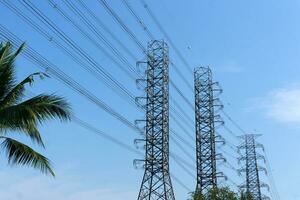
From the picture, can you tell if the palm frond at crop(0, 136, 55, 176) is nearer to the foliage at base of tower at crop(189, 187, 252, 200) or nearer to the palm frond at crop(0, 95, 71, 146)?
the palm frond at crop(0, 95, 71, 146)

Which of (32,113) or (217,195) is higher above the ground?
(217,195)

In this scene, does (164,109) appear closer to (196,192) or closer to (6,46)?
(196,192)

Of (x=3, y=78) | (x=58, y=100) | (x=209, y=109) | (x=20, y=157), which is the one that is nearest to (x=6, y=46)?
(x=3, y=78)

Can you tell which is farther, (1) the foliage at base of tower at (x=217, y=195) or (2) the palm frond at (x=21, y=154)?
(1) the foliage at base of tower at (x=217, y=195)

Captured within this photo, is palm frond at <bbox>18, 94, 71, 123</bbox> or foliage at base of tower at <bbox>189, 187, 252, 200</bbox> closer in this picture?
palm frond at <bbox>18, 94, 71, 123</bbox>

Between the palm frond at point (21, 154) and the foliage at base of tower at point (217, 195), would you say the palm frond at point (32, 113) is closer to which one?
the palm frond at point (21, 154)

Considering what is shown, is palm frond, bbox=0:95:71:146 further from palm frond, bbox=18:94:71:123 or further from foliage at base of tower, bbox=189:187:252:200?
foliage at base of tower, bbox=189:187:252:200

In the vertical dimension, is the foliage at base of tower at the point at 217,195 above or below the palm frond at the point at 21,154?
above

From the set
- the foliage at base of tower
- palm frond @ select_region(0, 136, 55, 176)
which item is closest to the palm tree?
palm frond @ select_region(0, 136, 55, 176)

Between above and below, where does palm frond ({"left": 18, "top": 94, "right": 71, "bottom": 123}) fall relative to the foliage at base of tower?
below

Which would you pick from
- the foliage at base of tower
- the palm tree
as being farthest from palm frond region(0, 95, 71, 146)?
the foliage at base of tower

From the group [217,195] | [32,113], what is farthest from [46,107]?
[217,195]

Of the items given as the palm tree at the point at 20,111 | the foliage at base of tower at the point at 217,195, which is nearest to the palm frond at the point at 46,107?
the palm tree at the point at 20,111

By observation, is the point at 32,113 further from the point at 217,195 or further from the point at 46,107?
the point at 217,195
